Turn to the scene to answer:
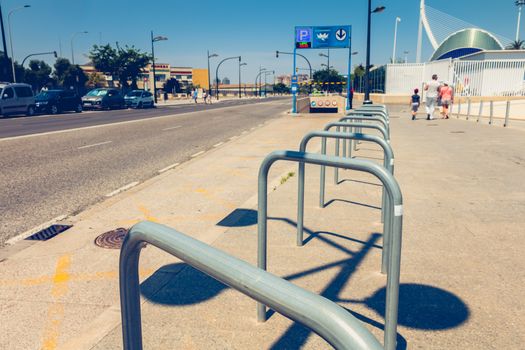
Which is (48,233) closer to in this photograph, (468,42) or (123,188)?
(123,188)

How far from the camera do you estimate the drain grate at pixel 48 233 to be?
14.4 ft

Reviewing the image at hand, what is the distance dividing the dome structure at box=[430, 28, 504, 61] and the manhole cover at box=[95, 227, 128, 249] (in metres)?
95.9

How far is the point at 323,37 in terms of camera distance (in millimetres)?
24875

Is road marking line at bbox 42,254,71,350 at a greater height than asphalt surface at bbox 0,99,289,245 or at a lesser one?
greater

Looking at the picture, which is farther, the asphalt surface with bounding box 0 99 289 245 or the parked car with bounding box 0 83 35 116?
the parked car with bounding box 0 83 35 116

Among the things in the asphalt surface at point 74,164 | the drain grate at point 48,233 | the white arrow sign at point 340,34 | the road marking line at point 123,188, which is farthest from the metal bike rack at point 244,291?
the white arrow sign at point 340,34

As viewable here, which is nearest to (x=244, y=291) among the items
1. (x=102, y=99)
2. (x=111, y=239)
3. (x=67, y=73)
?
(x=111, y=239)

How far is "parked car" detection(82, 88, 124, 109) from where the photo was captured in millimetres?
31797

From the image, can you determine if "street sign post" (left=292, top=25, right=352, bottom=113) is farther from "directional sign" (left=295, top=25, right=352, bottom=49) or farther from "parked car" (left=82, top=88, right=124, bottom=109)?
"parked car" (left=82, top=88, right=124, bottom=109)

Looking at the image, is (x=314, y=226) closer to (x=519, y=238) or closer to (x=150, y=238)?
(x=519, y=238)

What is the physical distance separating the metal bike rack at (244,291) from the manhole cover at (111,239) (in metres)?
2.67

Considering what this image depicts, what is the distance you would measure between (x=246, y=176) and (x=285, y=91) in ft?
546

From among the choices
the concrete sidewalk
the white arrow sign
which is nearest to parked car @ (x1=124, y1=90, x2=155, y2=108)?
the white arrow sign

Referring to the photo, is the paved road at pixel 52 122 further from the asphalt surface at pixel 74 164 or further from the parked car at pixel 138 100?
the parked car at pixel 138 100
